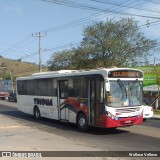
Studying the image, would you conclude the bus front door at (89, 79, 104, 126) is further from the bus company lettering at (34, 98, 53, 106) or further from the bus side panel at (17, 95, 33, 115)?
the bus side panel at (17, 95, 33, 115)

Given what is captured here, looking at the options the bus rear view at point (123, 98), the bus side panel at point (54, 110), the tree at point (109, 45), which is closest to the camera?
the bus rear view at point (123, 98)

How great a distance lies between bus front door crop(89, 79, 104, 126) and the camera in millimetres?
16391

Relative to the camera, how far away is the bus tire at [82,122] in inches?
694

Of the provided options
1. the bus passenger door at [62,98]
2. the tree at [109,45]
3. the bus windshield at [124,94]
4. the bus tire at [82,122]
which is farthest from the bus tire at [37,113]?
the tree at [109,45]

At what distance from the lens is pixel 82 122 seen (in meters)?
17.9

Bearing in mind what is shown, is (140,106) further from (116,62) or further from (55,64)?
(55,64)

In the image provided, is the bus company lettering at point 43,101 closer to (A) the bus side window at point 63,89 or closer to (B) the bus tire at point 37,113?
(B) the bus tire at point 37,113

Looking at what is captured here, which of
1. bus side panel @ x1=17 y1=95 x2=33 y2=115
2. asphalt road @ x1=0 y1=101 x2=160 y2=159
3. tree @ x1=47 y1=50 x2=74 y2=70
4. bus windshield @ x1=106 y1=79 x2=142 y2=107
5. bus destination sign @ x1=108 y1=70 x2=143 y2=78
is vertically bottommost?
asphalt road @ x1=0 y1=101 x2=160 y2=159

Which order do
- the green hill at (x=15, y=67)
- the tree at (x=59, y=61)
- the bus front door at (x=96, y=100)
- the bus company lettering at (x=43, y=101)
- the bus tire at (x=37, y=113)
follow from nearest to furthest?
the bus front door at (x=96, y=100) → the bus company lettering at (x=43, y=101) → the bus tire at (x=37, y=113) → the tree at (x=59, y=61) → the green hill at (x=15, y=67)

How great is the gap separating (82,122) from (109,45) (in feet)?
91.1

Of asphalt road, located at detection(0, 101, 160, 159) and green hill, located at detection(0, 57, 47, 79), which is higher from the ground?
green hill, located at detection(0, 57, 47, 79)

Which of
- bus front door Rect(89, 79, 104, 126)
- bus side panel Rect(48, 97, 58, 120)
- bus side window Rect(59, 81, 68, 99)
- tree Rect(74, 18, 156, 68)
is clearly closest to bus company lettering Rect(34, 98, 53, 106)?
bus side panel Rect(48, 97, 58, 120)

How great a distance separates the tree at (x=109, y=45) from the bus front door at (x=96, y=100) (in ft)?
92.3

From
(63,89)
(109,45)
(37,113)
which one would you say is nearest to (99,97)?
(63,89)
